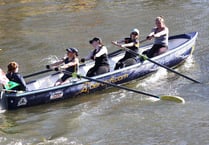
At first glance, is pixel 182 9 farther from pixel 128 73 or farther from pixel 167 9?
pixel 128 73

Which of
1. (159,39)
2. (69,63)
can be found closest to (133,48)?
(159,39)

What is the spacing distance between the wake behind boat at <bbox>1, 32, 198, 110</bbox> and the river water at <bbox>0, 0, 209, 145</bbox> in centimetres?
25

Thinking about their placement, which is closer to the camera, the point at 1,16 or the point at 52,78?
the point at 52,78

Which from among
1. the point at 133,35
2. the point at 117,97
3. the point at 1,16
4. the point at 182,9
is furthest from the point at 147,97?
the point at 1,16

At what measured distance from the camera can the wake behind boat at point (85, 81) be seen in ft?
41.0

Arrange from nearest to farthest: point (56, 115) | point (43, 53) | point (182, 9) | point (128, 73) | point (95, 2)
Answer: point (56, 115), point (128, 73), point (43, 53), point (182, 9), point (95, 2)

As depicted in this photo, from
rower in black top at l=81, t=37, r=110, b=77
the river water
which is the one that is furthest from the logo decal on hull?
rower in black top at l=81, t=37, r=110, b=77

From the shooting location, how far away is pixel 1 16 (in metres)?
26.9

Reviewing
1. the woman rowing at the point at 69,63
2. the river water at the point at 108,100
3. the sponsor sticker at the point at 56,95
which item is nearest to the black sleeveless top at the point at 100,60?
the woman rowing at the point at 69,63

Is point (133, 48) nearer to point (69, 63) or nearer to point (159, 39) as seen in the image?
point (159, 39)

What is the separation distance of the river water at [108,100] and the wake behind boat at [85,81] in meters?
0.25

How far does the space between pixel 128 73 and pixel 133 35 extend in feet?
4.10

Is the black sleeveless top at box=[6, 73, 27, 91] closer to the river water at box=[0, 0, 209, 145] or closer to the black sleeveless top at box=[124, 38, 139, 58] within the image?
the river water at box=[0, 0, 209, 145]

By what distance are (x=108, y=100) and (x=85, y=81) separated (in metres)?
0.86
